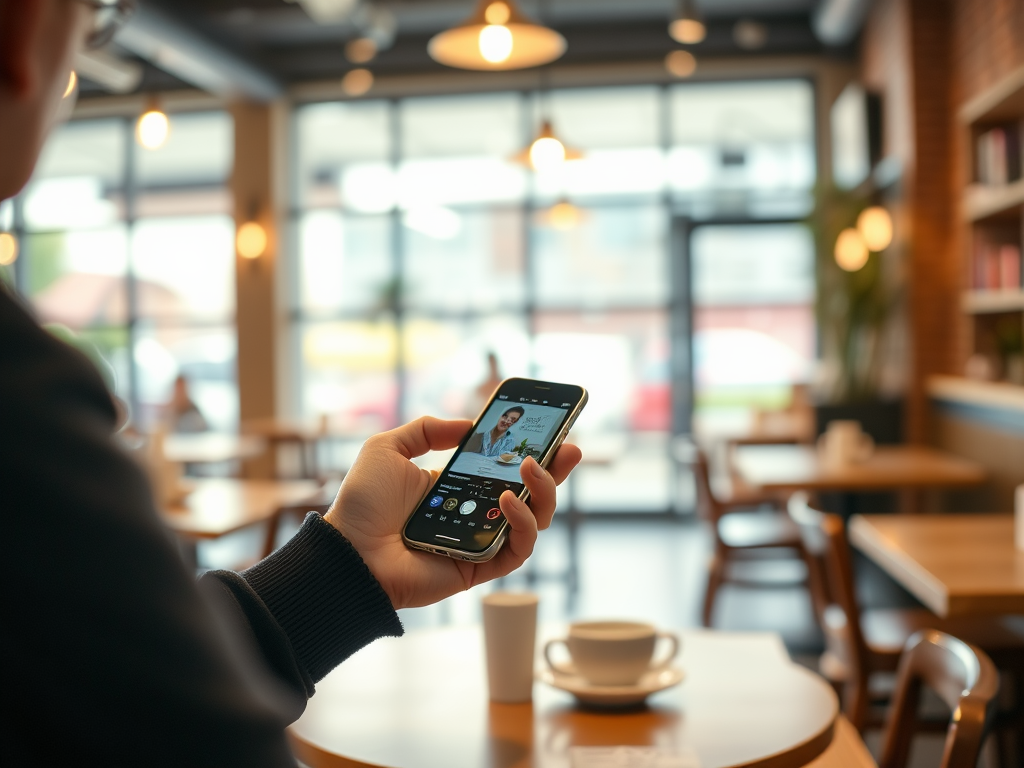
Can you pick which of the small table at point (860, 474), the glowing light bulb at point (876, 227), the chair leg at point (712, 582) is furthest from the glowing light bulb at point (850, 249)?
the chair leg at point (712, 582)

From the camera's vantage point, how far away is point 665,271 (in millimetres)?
8016

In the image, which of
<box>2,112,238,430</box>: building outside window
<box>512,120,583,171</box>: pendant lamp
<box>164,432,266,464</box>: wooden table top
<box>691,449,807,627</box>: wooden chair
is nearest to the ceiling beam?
<box>2,112,238,430</box>: building outside window

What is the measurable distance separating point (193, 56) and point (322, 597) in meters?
6.44

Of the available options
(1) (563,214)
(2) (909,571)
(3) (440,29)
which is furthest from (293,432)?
(2) (909,571)

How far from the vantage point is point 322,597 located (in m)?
1.00

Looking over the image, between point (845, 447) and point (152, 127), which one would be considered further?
point (152, 127)

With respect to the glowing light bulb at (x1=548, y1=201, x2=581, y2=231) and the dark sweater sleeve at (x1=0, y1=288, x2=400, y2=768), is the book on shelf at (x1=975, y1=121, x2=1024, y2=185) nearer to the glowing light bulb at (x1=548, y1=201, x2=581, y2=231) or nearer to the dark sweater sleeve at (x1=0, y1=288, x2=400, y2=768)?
the glowing light bulb at (x1=548, y1=201, x2=581, y2=231)

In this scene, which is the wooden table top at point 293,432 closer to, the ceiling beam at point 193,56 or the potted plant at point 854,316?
the ceiling beam at point 193,56

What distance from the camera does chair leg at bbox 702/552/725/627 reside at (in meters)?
4.30

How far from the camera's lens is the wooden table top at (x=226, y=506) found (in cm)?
332

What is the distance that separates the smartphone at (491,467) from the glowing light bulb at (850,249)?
468 cm

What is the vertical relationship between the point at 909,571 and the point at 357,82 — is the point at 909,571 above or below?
below

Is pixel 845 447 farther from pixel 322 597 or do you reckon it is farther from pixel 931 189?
pixel 322 597

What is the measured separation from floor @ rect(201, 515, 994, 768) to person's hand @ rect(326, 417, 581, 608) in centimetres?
313
